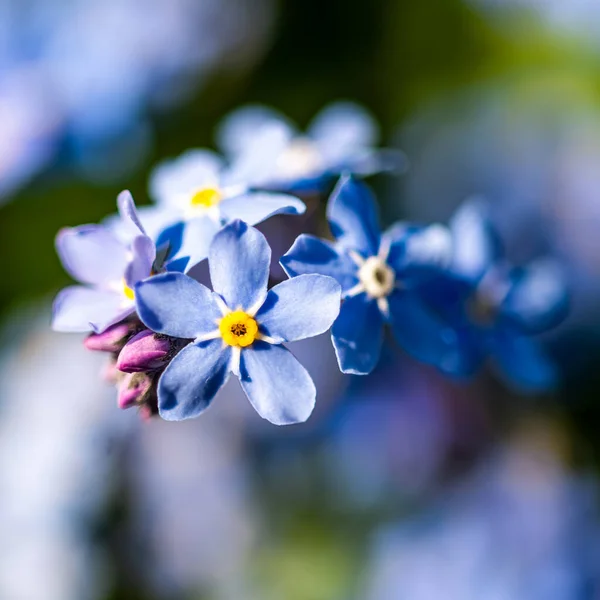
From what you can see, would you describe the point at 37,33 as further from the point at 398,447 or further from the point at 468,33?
the point at 398,447

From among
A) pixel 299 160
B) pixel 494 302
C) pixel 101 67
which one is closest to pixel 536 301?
pixel 494 302

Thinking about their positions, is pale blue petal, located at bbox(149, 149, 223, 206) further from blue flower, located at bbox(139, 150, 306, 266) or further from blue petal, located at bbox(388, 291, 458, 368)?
blue petal, located at bbox(388, 291, 458, 368)

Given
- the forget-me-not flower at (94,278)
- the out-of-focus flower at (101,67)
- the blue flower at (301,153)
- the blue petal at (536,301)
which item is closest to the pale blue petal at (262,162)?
the blue flower at (301,153)

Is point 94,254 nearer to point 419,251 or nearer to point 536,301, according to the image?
point 419,251

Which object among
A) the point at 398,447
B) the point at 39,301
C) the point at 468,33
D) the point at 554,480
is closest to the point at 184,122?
the point at 39,301

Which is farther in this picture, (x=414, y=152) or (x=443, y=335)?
(x=414, y=152)
